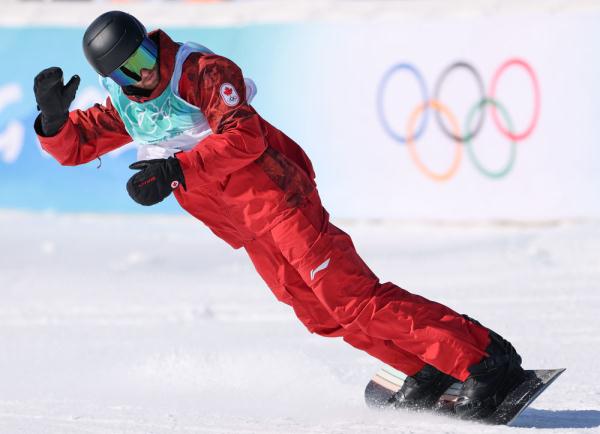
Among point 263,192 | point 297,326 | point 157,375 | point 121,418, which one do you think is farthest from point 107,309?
point 263,192

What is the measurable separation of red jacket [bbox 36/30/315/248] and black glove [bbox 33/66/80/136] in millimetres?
43

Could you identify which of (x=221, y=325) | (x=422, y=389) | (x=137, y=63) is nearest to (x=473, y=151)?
(x=221, y=325)

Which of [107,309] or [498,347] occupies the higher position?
[498,347]

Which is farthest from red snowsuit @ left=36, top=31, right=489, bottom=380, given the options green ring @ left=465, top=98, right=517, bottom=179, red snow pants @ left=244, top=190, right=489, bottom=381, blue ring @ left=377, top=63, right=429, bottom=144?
blue ring @ left=377, top=63, right=429, bottom=144

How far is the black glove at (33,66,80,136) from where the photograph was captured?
340 centimetres

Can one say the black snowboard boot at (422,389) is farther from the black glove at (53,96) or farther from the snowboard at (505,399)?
the black glove at (53,96)

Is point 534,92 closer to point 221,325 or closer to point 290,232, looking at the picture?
point 221,325

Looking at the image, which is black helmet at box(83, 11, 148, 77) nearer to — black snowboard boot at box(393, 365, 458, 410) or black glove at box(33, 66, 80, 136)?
black glove at box(33, 66, 80, 136)

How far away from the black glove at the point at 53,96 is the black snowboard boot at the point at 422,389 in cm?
157

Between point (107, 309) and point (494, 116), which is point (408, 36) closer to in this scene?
point (494, 116)

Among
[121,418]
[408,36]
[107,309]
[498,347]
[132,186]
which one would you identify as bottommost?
[107,309]

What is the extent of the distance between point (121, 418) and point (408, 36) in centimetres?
589

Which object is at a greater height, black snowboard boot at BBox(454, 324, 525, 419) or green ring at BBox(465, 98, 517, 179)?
green ring at BBox(465, 98, 517, 179)

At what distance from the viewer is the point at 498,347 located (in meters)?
3.56
